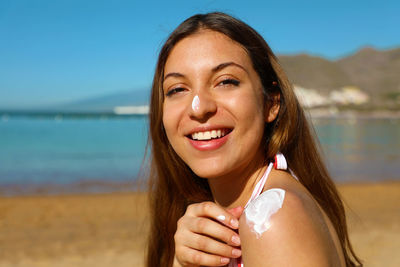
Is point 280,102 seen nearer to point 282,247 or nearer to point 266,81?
point 266,81

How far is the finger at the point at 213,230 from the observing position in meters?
1.83

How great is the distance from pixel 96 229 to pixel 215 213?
7598 mm

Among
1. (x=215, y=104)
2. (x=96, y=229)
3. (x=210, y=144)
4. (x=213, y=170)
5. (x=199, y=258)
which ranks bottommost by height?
(x=96, y=229)

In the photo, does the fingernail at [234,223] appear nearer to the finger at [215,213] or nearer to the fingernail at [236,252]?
the finger at [215,213]

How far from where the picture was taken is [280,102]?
96.6 inches

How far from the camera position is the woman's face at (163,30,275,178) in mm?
2082

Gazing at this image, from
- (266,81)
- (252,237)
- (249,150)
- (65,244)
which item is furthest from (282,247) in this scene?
(65,244)

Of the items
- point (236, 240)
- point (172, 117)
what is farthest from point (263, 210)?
point (172, 117)

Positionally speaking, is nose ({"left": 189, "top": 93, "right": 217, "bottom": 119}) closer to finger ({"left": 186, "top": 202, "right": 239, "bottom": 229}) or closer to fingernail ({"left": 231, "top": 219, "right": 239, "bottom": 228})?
finger ({"left": 186, "top": 202, "right": 239, "bottom": 229})

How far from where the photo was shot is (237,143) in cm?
211

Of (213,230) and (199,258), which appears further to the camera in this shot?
(199,258)

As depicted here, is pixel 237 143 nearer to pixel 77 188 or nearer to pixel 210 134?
pixel 210 134

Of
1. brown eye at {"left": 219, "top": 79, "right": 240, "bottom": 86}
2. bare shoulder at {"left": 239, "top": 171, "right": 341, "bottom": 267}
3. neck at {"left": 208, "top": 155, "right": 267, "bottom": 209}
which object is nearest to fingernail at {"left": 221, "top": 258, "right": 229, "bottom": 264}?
bare shoulder at {"left": 239, "top": 171, "right": 341, "bottom": 267}

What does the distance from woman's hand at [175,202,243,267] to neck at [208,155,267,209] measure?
0.35 metres
